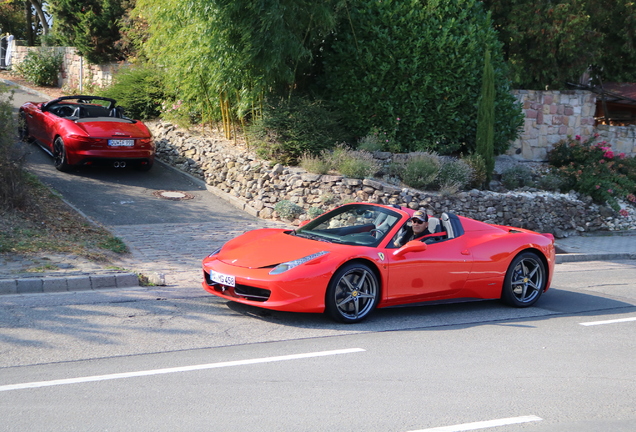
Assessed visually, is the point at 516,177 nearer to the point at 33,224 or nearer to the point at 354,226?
the point at 354,226

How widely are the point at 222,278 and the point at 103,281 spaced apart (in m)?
1.98

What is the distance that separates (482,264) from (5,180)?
23.7 feet

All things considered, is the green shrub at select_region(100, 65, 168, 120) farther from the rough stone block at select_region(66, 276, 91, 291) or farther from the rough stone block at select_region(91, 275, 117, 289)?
the rough stone block at select_region(66, 276, 91, 291)

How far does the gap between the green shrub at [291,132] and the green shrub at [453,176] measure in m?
2.41

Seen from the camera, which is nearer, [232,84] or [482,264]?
[482,264]

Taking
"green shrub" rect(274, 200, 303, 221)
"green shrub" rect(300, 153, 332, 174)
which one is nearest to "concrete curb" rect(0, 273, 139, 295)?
"green shrub" rect(274, 200, 303, 221)

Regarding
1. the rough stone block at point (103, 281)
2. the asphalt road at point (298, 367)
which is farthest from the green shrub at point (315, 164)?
the rough stone block at point (103, 281)

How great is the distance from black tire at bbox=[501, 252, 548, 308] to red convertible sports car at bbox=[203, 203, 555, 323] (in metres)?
0.01

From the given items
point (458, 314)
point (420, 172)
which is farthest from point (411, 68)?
point (458, 314)

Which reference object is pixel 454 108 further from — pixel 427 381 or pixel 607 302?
pixel 427 381

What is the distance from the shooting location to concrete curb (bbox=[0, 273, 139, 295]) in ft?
25.6

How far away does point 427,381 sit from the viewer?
5555 mm

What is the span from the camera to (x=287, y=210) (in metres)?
13.2

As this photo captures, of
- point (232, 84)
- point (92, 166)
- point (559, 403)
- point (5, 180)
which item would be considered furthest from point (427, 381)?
point (92, 166)
